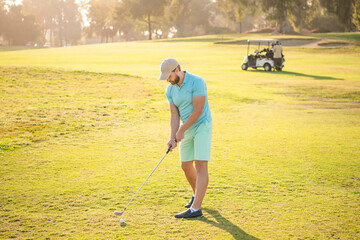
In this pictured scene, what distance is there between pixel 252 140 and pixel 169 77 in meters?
5.67

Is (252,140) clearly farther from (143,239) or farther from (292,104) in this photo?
(292,104)

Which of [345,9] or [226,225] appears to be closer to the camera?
[226,225]

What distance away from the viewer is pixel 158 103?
1734cm

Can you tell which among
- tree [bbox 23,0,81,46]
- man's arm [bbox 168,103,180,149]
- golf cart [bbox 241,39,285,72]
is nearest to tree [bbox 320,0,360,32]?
golf cart [bbox 241,39,285,72]

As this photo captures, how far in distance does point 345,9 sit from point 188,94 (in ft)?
234

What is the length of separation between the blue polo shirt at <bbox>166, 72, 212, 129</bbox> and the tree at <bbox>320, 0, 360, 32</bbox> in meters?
67.3

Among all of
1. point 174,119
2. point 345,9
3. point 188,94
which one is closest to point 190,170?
point 174,119

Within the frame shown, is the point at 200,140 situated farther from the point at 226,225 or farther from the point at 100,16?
the point at 100,16

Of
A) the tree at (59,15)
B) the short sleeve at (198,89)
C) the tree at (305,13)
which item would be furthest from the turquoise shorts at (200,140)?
the tree at (59,15)

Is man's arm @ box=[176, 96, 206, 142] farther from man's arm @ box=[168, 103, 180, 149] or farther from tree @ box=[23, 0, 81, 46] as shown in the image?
tree @ box=[23, 0, 81, 46]

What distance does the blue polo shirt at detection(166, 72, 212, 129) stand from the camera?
18.7 ft

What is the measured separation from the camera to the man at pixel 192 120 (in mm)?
5688

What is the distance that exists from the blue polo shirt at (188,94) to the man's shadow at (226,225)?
129 cm

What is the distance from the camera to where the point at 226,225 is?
5.61 meters
